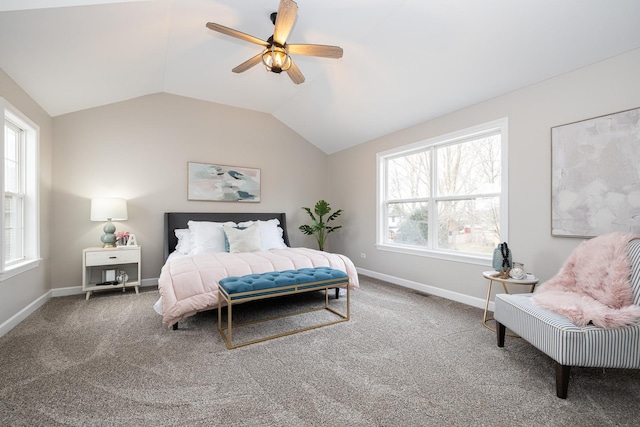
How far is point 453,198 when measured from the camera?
3988mm

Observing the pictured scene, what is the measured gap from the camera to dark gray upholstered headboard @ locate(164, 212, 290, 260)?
4.60 m

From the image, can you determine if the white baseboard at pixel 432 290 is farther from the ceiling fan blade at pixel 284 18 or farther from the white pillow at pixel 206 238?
the ceiling fan blade at pixel 284 18

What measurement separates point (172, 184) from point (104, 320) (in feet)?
7.69

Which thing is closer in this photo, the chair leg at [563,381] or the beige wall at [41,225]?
the chair leg at [563,381]

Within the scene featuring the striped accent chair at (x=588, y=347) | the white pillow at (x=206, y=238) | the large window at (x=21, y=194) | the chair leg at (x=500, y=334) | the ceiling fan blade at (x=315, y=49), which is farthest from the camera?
the white pillow at (x=206, y=238)

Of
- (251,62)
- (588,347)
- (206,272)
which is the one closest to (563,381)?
(588,347)

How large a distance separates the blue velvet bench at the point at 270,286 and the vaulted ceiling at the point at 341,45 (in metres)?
2.44

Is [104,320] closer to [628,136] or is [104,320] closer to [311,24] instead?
[311,24]

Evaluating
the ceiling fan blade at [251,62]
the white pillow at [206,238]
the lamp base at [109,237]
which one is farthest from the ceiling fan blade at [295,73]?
the lamp base at [109,237]

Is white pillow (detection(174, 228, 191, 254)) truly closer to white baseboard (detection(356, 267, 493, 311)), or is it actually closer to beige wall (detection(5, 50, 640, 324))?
beige wall (detection(5, 50, 640, 324))

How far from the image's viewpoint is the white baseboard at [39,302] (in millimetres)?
2807

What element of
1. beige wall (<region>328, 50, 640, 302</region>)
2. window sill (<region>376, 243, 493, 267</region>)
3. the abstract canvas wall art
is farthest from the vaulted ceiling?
window sill (<region>376, 243, 493, 267</region>)

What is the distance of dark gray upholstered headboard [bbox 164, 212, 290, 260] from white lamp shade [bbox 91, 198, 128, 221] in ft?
2.20

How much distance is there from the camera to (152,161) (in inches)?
185
